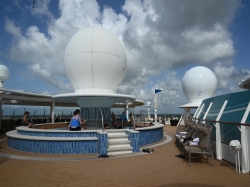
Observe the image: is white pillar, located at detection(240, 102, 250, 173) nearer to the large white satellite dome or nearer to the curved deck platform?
the curved deck platform

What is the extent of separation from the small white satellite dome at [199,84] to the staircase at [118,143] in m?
15.4

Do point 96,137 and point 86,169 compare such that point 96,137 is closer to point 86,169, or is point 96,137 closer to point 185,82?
point 86,169

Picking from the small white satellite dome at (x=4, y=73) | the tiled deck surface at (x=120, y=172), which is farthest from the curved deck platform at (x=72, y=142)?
the small white satellite dome at (x=4, y=73)

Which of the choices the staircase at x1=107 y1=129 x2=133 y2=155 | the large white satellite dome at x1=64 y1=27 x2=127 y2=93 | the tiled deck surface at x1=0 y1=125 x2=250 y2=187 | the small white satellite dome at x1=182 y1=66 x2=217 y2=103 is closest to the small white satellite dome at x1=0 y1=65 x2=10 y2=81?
the large white satellite dome at x1=64 y1=27 x2=127 y2=93

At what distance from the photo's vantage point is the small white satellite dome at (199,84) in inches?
837

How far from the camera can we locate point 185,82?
22.7m

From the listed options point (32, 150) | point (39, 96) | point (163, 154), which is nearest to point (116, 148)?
point (163, 154)

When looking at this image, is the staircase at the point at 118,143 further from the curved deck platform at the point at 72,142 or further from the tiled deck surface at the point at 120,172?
the tiled deck surface at the point at 120,172

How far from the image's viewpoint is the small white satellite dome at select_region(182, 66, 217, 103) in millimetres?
21266

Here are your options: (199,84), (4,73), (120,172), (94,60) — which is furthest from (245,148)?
(4,73)

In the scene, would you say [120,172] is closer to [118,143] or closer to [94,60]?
[118,143]

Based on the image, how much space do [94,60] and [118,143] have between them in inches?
187

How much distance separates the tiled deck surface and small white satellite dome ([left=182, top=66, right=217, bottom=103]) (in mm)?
16120

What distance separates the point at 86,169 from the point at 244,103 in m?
5.09
